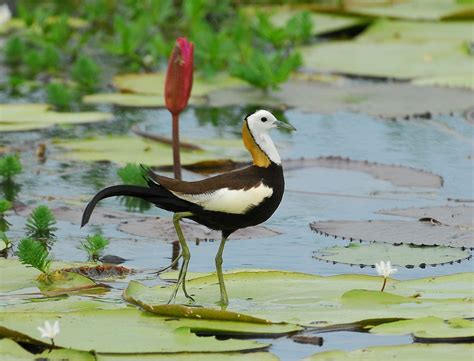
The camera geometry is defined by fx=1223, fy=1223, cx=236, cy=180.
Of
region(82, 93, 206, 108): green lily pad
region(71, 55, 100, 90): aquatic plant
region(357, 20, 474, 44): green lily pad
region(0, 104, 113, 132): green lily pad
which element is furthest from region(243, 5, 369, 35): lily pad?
region(0, 104, 113, 132): green lily pad

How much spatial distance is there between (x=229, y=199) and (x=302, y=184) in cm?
204

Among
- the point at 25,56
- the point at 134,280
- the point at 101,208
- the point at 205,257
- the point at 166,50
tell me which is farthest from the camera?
the point at 25,56

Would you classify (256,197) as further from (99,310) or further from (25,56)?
(25,56)

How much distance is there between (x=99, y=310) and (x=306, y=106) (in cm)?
395

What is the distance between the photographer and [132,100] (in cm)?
759

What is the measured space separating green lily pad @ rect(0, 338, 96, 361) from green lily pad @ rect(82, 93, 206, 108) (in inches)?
170

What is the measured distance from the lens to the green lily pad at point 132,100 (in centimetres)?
752

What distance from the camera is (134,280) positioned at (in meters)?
3.97

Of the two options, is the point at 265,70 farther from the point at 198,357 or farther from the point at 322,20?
the point at 198,357

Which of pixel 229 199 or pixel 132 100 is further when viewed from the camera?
pixel 132 100

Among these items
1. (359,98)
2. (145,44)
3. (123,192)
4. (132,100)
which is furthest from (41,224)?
(145,44)

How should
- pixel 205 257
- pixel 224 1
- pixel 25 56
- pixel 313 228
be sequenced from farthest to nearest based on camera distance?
1. pixel 224 1
2. pixel 25 56
3. pixel 313 228
4. pixel 205 257

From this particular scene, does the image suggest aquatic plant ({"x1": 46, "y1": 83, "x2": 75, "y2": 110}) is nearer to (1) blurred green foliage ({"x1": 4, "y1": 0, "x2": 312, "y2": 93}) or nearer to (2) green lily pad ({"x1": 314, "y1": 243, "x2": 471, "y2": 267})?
(1) blurred green foliage ({"x1": 4, "y1": 0, "x2": 312, "y2": 93})

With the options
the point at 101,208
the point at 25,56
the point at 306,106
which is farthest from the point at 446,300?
the point at 25,56
